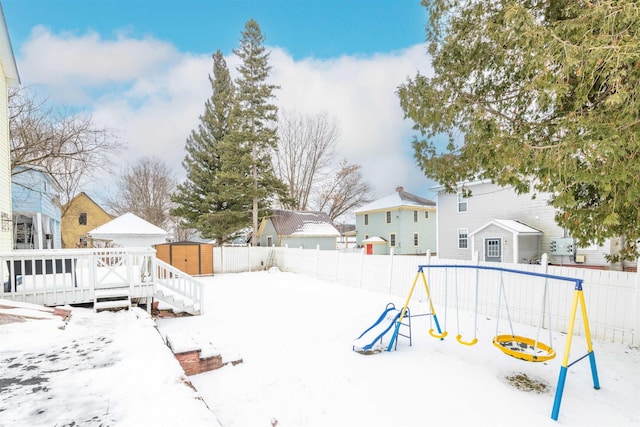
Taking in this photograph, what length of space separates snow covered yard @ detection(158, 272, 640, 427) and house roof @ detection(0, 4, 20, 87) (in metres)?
6.98

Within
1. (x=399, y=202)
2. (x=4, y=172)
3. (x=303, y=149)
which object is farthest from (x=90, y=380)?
(x=303, y=149)

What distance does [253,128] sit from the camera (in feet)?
62.3

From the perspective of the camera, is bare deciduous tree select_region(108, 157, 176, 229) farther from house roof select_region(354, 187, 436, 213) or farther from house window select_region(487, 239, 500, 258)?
house window select_region(487, 239, 500, 258)

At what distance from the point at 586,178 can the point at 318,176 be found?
25.7 m

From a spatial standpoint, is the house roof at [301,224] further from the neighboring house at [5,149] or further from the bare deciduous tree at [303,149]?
the neighboring house at [5,149]

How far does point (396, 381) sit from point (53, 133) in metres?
12.6

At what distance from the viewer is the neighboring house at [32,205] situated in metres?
11.7

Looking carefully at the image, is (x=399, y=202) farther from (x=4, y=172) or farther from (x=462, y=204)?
(x=4, y=172)

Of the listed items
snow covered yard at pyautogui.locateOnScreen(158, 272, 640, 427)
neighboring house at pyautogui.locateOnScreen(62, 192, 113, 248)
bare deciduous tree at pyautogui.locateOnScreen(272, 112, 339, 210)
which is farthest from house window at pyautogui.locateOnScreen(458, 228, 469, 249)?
neighboring house at pyautogui.locateOnScreen(62, 192, 113, 248)

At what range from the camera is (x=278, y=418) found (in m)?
3.13

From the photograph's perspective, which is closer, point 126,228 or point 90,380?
point 90,380

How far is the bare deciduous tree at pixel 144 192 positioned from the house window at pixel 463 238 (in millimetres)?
24314

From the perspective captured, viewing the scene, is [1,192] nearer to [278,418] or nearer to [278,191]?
[278,418]

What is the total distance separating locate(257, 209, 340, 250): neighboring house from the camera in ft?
69.4
